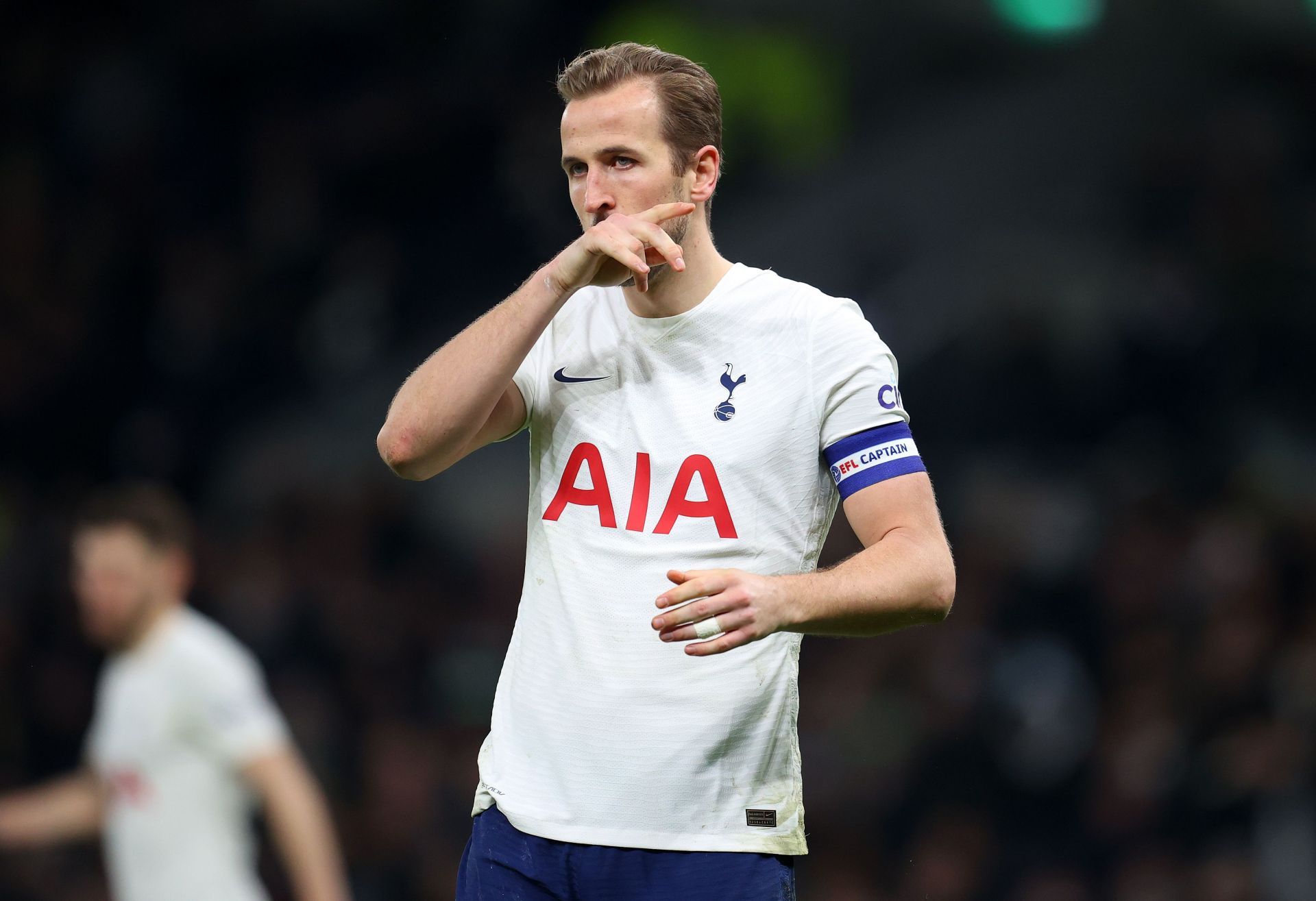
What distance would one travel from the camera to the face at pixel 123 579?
18.3ft

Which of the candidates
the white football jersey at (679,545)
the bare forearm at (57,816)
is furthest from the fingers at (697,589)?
the bare forearm at (57,816)

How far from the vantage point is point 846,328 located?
2852 millimetres

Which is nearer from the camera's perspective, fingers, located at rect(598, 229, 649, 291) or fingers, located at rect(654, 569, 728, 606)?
fingers, located at rect(654, 569, 728, 606)

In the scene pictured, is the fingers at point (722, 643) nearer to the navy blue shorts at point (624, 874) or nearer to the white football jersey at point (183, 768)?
the navy blue shorts at point (624, 874)

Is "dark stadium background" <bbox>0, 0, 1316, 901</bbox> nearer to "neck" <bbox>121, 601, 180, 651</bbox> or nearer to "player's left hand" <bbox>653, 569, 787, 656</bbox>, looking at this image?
"neck" <bbox>121, 601, 180, 651</bbox>

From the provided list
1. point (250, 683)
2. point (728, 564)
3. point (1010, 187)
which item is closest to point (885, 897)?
point (250, 683)

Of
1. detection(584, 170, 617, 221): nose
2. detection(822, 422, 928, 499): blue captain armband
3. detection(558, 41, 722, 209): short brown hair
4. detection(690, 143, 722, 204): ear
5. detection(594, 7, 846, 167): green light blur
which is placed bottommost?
detection(822, 422, 928, 499): blue captain armband

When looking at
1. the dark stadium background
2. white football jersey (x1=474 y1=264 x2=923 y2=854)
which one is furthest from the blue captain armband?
the dark stadium background

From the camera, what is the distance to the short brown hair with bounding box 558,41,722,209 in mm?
2924

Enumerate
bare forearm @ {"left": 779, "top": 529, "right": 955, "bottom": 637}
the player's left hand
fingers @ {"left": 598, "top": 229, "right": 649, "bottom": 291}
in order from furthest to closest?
fingers @ {"left": 598, "top": 229, "right": 649, "bottom": 291}, bare forearm @ {"left": 779, "top": 529, "right": 955, "bottom": 637}, the player's left hand

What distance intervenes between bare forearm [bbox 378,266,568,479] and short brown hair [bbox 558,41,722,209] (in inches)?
16.0

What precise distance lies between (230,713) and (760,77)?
7.38 m

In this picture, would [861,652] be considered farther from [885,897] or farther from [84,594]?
[84,594]

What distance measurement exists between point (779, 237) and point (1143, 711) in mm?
4564
